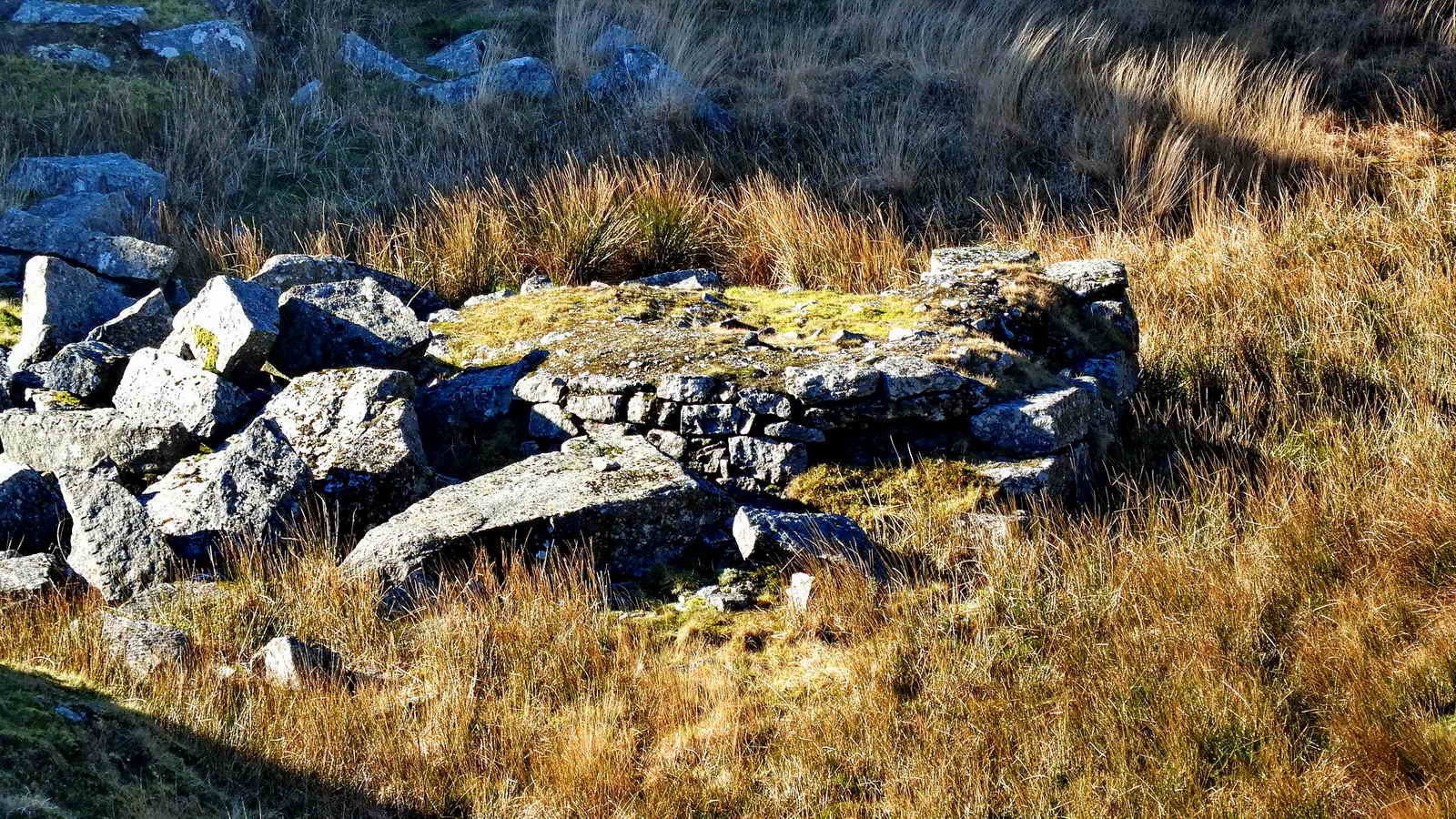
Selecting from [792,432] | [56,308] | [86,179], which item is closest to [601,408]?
[792,432]

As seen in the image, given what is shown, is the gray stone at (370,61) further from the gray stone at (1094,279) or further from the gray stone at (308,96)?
the gray stone at (1094,279)

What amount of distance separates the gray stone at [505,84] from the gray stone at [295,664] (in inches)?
292

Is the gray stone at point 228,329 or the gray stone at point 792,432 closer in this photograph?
the gray stone at point 792,432

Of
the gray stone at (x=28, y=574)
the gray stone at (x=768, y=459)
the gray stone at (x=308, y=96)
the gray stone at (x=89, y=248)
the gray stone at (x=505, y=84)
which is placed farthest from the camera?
the gray stone at (x=505, y=84)

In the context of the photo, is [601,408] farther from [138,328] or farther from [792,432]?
[138,328]

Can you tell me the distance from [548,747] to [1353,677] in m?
2.26

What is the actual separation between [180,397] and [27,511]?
72 centimetres

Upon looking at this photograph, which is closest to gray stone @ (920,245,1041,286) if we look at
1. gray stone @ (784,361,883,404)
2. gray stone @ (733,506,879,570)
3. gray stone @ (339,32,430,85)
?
gray stone @ (784,361,883,404)

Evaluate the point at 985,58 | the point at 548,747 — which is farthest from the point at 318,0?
the point at 548,747

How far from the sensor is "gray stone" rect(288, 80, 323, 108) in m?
9.84

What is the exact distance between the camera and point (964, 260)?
→ 230 inches

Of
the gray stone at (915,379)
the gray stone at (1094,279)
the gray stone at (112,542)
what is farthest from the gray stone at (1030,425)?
the gray stone at (112,542)

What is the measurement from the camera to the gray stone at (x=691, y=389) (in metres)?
4.39

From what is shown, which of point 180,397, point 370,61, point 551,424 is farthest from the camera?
point 370,61
